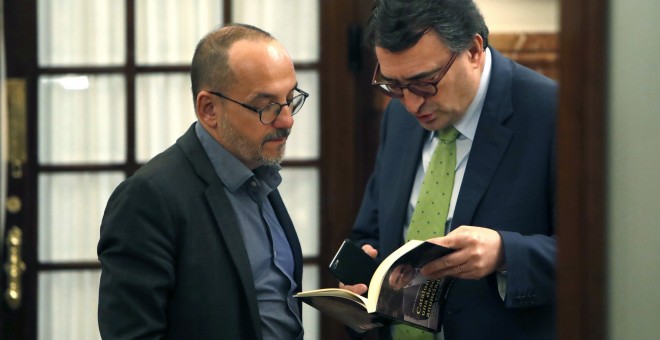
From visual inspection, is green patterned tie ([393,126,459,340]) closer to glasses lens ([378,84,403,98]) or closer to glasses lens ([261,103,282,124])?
glasses lens ([378,84,403,98])

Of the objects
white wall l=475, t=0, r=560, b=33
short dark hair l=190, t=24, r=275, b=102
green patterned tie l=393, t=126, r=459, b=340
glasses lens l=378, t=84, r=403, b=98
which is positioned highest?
white wall l=475, t=0, r=560, b=33

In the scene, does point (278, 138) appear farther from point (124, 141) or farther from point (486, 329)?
point (124, 141)

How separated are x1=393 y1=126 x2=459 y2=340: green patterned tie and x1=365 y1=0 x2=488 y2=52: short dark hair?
0.78 feet

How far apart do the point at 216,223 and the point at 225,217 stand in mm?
25

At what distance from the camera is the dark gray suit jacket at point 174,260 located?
1.87m

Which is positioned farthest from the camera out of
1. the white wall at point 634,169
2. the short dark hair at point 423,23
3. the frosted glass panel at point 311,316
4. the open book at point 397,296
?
the frosted glass panel at point 311,316

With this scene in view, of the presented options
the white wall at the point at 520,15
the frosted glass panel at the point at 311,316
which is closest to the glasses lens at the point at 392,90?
the frosted glass panel at the point at 311,316

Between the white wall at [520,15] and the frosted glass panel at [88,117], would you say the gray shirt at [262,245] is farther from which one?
the white wall at [520,15]

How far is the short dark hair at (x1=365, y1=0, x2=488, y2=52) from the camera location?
81.2 inches

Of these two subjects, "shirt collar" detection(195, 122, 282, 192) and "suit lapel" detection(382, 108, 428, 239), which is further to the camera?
"suit lapel" detection(382, 108, 428, 239)

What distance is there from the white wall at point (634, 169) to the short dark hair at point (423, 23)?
1074 mm

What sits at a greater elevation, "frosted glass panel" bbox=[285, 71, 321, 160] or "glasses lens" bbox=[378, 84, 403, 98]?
"glasses lens" bbox=[378, 84, 403, 98]

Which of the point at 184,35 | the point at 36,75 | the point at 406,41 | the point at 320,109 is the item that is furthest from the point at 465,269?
the point at 36,75

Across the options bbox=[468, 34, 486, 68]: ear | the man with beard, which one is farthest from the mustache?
bbox=[468, 34, 486, 68]: ear
